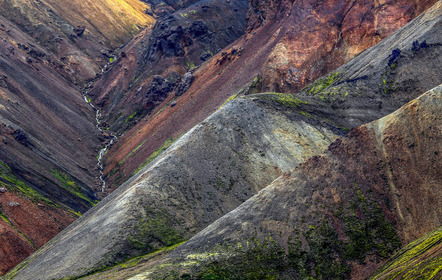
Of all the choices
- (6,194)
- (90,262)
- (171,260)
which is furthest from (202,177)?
(6,194)

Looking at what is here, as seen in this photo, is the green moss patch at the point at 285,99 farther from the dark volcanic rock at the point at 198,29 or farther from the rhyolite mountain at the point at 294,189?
the dark volcanic rock at the point at 198,29

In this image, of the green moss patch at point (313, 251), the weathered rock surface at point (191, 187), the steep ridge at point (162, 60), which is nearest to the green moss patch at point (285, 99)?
the weathered rock surface at point (191, 187)

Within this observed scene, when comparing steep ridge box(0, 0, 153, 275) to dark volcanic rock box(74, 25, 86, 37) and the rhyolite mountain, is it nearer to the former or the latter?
dark volcanic rock box(74, 25, 86, 37)

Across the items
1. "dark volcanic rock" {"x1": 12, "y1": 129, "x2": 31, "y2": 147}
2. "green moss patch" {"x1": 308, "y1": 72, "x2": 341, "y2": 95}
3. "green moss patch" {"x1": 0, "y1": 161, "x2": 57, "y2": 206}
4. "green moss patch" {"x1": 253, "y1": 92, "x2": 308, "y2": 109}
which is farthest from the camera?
"dark volcanic rock" {"x1": 12, "y1": 129, "x2": 31, "y2": 147}

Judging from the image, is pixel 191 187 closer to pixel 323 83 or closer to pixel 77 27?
pixel 323 83

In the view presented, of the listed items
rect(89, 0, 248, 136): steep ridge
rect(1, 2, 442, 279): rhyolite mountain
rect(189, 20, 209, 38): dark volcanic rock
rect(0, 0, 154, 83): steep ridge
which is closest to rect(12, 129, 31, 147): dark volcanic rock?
rect(1, 2, 442, 279): rhyolite mountain

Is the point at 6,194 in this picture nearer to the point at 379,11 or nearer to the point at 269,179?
the point at 269,179

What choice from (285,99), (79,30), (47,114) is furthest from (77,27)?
(285,99)
